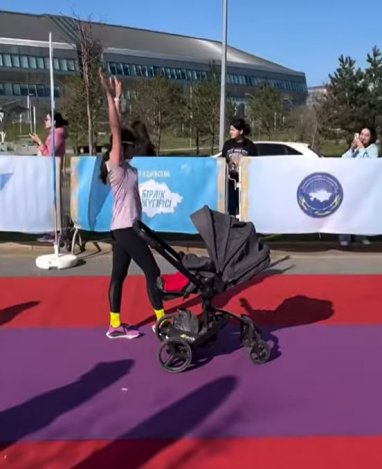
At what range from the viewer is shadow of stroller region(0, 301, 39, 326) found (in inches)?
255

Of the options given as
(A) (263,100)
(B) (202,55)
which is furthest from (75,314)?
(B) (202,55)

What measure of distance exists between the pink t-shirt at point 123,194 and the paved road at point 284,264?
2.91 m

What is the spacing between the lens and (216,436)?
411 cm

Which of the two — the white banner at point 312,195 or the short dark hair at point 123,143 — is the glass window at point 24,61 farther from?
the short dark hair at point 123,143

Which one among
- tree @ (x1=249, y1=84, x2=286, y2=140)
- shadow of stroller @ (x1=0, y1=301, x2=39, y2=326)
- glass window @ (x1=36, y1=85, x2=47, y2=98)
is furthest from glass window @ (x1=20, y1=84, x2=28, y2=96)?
shadow of stroller @ (x1=0, y1=301, x2=39, y2=326)

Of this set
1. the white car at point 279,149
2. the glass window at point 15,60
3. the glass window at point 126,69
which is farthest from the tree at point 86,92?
the glass window at point 126,69

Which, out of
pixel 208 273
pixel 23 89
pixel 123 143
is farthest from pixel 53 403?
pixel 23 89

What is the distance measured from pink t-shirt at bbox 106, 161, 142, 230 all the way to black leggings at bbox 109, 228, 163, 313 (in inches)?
3.4

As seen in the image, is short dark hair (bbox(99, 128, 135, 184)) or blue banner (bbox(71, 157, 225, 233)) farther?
blue banner (bbox(71, 157, 225, 233))

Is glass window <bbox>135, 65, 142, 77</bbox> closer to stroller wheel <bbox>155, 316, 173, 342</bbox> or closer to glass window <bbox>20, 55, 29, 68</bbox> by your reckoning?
glass window <bbox>20, 55, 29, 68</bbox>

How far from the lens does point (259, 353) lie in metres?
5.30

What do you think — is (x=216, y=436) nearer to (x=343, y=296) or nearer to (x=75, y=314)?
(x=75, y=314)

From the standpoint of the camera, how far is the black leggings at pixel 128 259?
5.66 metres

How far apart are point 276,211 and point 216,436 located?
17.7 feet
